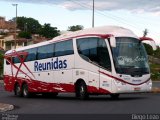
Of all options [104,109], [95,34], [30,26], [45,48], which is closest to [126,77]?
[95,34]

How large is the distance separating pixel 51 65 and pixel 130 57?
5954 mm

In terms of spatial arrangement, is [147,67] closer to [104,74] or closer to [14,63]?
[104,74]

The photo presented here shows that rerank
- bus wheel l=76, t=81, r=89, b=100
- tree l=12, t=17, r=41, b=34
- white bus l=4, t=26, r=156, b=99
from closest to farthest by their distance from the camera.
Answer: white bus l=4, t=26, r=156, b=99 < bus wheel l=76, t=81, r=89, b=100 < tree l=12, t=17, r=41, b=34

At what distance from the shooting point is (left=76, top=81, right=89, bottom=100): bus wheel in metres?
24.6

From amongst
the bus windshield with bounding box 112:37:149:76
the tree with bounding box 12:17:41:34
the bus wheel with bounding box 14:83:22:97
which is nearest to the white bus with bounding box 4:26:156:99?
the bus windshield with bounding box 112:37:149:76

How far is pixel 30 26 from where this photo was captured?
560 feet

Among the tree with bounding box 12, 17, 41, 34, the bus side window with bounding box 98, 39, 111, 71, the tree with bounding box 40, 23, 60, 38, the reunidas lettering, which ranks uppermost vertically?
the tree with bounding box 12, 17, 41, 34

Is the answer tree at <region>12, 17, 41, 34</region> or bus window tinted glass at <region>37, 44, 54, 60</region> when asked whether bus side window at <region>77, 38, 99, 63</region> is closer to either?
bus window tinted glass at <region>37, 44, 54, 60</region>

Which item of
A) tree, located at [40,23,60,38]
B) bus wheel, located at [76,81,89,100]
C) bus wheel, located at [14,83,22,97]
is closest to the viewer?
bus wheel, located at [76,81,89,100]

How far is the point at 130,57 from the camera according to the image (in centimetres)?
2353

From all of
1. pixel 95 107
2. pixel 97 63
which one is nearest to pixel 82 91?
pixel 97 63

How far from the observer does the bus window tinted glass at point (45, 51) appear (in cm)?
2797

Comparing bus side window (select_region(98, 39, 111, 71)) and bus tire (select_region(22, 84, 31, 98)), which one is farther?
bus tire (select_region(22, 84, 31, 98))

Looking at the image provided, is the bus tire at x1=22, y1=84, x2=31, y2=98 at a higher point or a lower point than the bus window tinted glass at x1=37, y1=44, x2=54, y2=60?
lower
